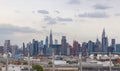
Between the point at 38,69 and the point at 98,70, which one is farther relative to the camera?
the point at 38,69

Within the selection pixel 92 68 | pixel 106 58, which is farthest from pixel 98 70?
pixel 106 58

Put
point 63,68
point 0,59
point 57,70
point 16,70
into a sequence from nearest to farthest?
point 16,70 < point 57,70 < point 63,68 < point 0,59

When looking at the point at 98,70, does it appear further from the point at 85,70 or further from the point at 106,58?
the point at 106,58

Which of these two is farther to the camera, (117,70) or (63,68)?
(63,68)

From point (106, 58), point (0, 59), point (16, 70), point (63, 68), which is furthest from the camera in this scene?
point (106, 58)

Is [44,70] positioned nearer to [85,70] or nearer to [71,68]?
[71,68]

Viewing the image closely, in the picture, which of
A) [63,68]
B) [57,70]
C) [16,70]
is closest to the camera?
[16,70]

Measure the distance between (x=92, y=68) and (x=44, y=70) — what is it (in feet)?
45.7

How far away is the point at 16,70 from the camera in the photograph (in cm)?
9662

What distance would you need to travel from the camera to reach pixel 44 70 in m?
122

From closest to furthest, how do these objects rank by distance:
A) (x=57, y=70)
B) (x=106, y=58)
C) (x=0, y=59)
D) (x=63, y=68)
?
(x=57, y=70) → (x=63, y=68) → (x=0, y=59) → (x=106, y=58)

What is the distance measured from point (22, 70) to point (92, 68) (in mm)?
17640

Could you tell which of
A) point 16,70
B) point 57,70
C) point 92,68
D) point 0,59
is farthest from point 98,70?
point 0,59

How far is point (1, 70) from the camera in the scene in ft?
319
